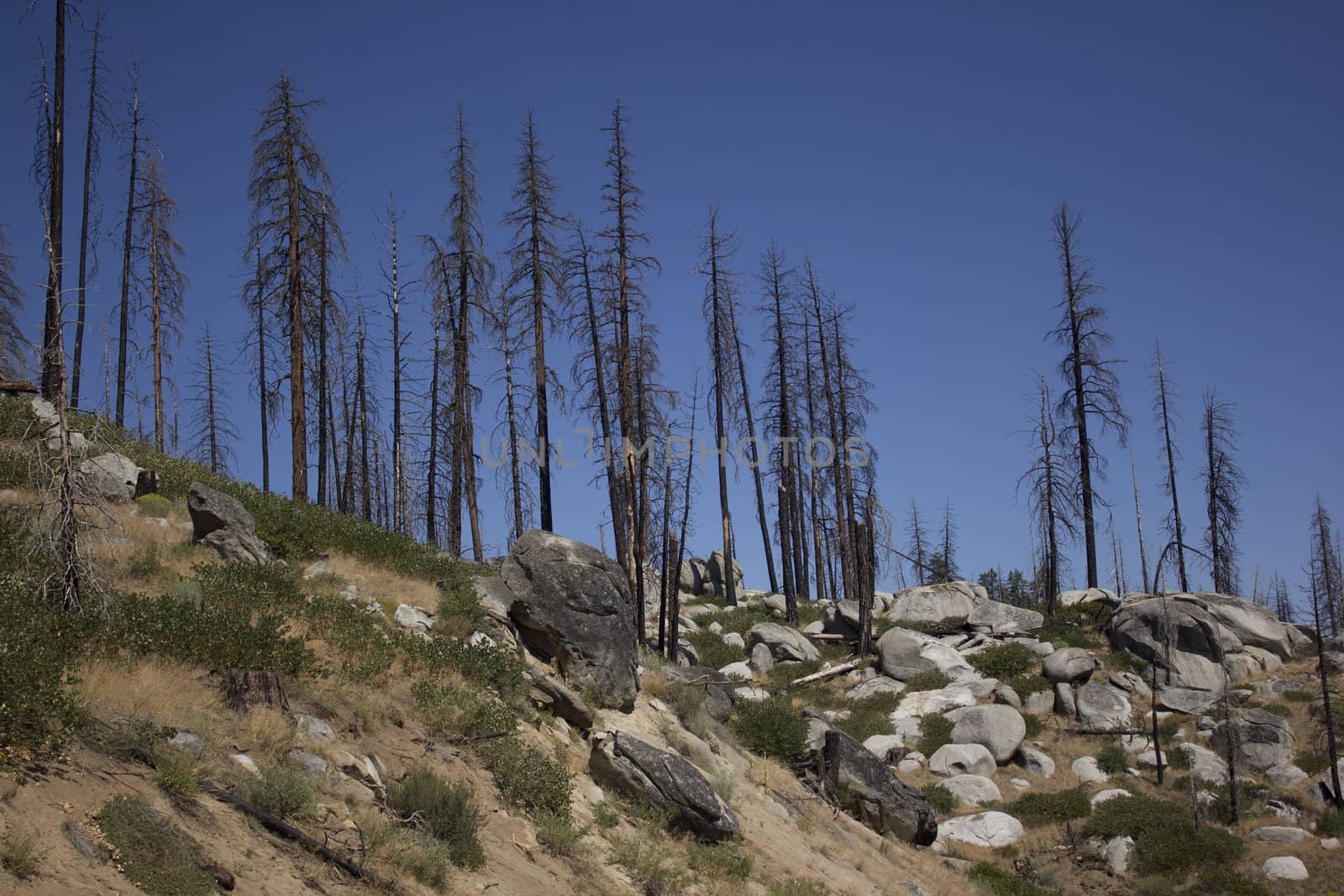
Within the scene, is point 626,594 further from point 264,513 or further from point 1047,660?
point 1047,660

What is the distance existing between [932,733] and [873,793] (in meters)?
7.14

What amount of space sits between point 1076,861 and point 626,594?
497 inches

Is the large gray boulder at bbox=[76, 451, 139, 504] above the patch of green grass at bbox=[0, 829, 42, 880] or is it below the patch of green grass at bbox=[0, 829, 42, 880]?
above

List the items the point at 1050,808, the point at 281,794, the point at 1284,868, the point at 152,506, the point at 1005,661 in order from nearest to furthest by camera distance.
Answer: the point at 281,794 < the point at 152,506 < the point at 1284,868 < the point at 1050,808 < the point at 1005,661

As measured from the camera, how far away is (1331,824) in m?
20.8

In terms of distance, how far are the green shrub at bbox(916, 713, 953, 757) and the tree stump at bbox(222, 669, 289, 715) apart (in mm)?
20056

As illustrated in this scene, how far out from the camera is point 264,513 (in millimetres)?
17125

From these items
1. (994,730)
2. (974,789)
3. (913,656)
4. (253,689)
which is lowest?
(974,789)

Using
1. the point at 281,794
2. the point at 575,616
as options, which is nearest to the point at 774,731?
the point at 575,616

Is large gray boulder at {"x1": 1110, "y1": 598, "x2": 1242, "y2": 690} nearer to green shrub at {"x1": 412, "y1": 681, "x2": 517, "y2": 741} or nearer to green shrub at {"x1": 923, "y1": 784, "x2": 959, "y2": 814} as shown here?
green shrub at {"x1": 923, "y1": 784, "x2": 959, "y2": 814}

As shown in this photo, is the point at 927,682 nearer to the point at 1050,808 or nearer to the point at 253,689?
the point at 1050,808

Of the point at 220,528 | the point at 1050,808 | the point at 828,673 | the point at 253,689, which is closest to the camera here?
the point at 253,689

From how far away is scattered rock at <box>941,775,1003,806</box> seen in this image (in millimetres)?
23422

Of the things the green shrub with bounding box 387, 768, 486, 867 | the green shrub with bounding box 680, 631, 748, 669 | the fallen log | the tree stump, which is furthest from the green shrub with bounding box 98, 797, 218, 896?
the fallen log
